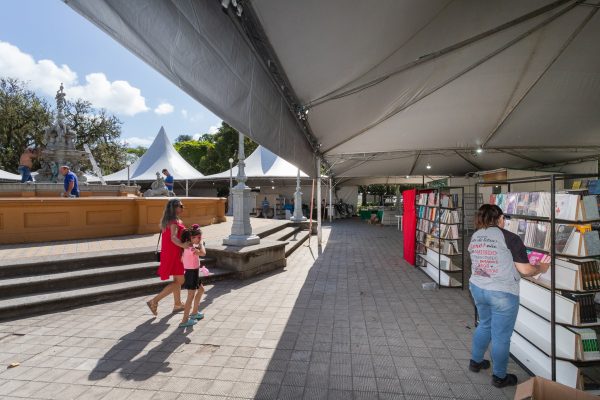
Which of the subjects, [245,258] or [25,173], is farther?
[25,173]

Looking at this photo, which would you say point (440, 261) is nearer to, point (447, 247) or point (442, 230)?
point (447, 247)

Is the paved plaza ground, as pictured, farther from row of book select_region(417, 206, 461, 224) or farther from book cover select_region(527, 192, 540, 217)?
book cover select_region(527, 192, 540, 217)

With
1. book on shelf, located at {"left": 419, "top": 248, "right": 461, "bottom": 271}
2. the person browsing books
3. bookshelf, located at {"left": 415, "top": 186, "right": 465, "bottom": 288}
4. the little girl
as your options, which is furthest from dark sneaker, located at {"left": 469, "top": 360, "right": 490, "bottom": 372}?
the little girl

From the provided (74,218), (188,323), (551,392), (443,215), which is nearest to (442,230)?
(443,215)

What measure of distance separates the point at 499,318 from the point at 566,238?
969mm

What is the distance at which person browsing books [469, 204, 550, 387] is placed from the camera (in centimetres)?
276

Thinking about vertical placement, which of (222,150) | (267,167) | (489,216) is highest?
(222,150)

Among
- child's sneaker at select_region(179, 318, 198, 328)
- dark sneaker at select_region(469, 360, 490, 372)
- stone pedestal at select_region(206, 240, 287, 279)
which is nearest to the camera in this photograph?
dark sneaker at select_region(469, 360, 490, 372)

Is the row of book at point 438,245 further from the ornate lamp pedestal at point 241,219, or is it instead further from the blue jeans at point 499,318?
the ornate lamp pedestal at point 241,219

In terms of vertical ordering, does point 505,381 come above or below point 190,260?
below

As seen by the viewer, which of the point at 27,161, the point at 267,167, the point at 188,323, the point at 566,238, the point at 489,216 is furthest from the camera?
the point at 267,167

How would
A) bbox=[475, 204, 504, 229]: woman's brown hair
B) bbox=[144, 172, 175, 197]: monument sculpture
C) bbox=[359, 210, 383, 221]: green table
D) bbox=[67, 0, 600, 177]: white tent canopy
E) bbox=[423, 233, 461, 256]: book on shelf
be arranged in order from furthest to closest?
bbox=[359, 210, 383, 221]: green table → bbox=[144, 172, 175, 197]: monument sculpture → bbox=[423, 233, 461, 256]: book on shelf → bbox=[475, 204, 504, 229]: woman's brown hair → bbox=[67, 0, 600, 177]: white tent canopy

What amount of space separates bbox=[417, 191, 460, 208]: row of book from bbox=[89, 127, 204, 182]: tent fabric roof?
17089mm

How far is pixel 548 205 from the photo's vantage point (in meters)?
3.06
